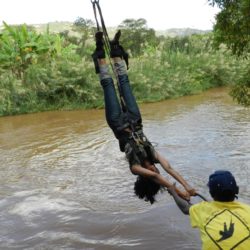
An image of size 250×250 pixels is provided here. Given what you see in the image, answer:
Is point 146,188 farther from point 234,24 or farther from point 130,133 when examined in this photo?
point 234,24

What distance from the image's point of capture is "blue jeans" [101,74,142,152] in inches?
196

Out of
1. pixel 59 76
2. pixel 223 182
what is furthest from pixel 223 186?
pixel 59 76

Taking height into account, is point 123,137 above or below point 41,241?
above

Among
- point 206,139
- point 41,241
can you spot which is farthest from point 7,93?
point 41,241

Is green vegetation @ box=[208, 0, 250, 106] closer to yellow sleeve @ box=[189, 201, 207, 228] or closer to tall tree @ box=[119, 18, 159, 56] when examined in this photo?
yellow sleeve @ box=[189, 201, 207, 228]

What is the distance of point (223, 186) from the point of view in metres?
2.81

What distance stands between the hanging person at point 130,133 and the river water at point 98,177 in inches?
37.8

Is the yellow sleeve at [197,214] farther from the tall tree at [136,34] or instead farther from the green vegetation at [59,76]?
the tall tree at [136,34]

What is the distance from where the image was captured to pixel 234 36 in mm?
5625

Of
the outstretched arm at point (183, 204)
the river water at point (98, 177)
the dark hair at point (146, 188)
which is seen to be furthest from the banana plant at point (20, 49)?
the outstretched arm at point (183, 204)

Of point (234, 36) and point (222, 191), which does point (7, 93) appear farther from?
point (222, 191)

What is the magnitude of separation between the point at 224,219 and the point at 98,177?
18.1ft

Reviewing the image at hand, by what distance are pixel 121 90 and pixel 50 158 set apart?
4.86 meters

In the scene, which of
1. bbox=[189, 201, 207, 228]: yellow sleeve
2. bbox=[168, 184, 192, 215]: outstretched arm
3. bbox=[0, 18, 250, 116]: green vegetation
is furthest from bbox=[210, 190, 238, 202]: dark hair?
bbox=[0, 18, 250, 116]: green vegetation
